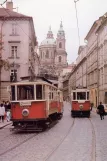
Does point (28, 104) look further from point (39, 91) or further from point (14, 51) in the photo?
point (14, 51)

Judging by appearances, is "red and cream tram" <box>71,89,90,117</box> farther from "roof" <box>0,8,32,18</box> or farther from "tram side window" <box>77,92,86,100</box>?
"roof" <box>0,8,32,18</box>

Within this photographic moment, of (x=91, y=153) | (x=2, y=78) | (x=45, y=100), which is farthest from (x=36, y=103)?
(x=2, y=78)

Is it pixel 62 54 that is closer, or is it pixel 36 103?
pixel 36 103

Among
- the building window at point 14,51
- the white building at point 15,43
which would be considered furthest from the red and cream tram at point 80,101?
the building window at point 14,51

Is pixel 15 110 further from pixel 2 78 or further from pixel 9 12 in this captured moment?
pixel 9 12

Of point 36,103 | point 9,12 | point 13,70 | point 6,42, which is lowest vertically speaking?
point 36,103

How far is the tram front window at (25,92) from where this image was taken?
A: 22266 millimetres

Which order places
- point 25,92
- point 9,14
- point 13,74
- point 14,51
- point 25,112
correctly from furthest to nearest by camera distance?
point 14,51
point 9,14
point 13,74
point 25,92
point 25,112

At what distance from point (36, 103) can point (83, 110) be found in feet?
60.1

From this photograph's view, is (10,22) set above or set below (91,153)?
above

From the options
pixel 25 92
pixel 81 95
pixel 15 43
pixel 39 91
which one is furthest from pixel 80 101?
pixel 15 43

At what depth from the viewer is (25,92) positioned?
73.9 feet

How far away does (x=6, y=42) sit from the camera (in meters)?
57.3

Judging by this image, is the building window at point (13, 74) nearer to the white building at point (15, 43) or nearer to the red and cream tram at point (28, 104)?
the white building at point (15, 43)
